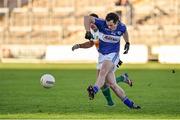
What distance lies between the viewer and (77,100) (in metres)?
18.1

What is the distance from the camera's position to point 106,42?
15789 mm

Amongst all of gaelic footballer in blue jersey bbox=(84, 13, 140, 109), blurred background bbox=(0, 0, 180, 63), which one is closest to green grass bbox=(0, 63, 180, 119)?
gaelic footballer in blue jersey bbox=(84, 13, 140, 109)

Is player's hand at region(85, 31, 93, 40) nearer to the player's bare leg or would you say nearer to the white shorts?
the white shorts

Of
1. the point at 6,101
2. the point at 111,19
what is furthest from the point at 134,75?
the point at 111,19

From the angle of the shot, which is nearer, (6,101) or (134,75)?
(6,101)

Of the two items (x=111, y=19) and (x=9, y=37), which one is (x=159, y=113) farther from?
(x=9, y=37)

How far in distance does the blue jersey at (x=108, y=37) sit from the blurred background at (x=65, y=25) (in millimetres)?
24349

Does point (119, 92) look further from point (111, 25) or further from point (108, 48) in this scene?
point (111, 25)

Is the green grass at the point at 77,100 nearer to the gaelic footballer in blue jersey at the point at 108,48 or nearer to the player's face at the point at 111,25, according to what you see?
the gaelic footballer in blue jersey at the point at 108,48

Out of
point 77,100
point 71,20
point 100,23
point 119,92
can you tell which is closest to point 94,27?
point 100,23

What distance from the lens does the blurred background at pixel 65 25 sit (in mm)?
41688

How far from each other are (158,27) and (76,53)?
5338mm

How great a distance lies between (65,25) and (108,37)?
28.7m

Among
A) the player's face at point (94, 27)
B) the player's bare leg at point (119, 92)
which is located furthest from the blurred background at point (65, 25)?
the player's bare leg at point (119, 92)
